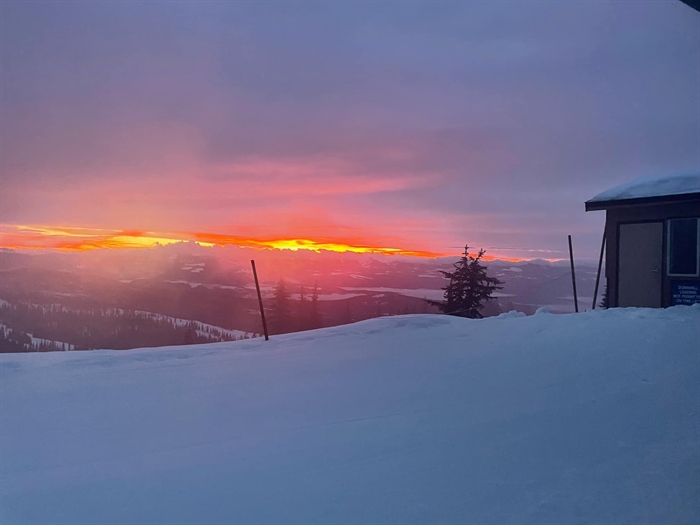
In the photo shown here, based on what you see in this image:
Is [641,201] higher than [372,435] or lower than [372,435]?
higher

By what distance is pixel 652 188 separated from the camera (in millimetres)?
11336

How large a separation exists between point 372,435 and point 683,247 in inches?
390

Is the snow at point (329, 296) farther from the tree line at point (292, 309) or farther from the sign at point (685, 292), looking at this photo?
the sign at point (685, 292)

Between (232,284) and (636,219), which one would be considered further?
(232,284)

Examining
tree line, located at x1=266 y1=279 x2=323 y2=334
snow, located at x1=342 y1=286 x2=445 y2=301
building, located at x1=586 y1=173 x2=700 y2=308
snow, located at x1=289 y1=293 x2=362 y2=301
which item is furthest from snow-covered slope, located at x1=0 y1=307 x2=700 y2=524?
tree line, located at x1=266 y1=279 x2=323 y2=334

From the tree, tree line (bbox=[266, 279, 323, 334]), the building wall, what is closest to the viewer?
the building wall

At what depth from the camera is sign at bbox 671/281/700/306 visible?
10.5 meters

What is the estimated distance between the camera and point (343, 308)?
2036 centimetres

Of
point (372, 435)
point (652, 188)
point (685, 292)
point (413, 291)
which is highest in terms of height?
A: point (652, 188)

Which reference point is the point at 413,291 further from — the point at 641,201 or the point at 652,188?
the point at 652,188

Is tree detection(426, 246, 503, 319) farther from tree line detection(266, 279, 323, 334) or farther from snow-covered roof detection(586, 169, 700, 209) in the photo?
snow-covered roof detection(586, 169, 700, 209)

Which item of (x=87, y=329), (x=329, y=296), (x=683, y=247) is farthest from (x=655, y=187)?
(x=87, y=329)

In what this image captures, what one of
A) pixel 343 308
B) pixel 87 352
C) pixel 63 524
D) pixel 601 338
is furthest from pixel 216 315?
pixel 63 524

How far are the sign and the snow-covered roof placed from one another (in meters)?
1.97
